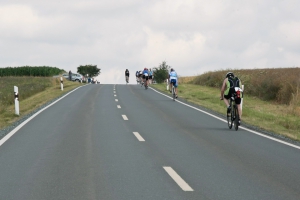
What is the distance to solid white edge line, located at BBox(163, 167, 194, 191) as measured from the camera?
25.5ft

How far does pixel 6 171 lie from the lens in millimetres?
9203

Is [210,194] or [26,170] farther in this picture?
[26,170]

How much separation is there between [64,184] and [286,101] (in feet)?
93.0

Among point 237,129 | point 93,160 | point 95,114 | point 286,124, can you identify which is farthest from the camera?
point 95,114

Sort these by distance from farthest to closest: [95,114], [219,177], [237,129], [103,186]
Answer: [95,114], [237,129], [219,177], [103,186]

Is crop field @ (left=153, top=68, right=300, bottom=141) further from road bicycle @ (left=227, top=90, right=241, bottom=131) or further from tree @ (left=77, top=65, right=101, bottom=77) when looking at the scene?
tree @ (left=77, top=65, right=101, bottom=77)

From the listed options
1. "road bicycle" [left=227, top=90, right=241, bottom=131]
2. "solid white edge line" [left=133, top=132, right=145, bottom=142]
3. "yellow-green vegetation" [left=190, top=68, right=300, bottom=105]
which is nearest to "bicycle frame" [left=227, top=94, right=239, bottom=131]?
"road bicycle" [left=227, top=90, right=241, bottom=131]

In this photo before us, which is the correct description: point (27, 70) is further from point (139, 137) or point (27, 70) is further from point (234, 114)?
point (139, 137)

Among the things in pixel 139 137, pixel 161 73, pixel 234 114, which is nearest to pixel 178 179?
pixel 139 137

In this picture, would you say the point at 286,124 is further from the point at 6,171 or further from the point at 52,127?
the point at 6,171

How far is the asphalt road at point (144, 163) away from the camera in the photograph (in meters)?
7.60

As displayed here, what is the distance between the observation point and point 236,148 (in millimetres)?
12188

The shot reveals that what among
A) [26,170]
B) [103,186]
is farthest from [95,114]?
[103,186]

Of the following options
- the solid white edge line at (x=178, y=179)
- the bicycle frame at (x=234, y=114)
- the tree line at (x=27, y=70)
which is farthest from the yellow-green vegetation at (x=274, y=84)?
the tree line at (x=27, y=70)
